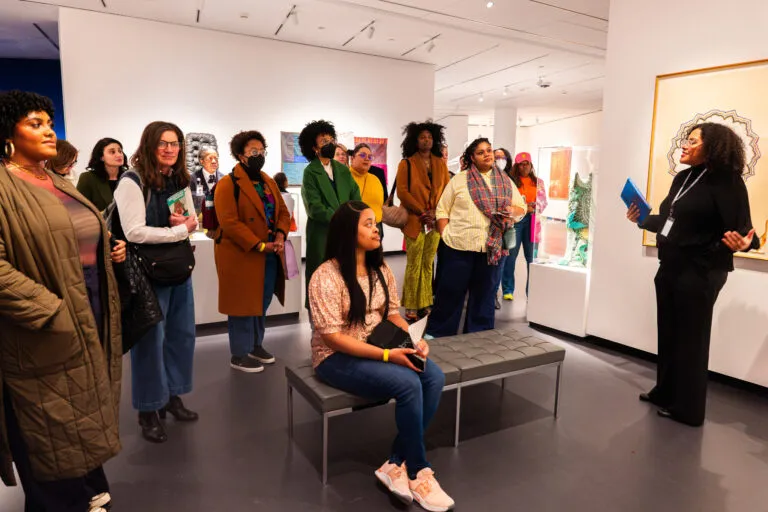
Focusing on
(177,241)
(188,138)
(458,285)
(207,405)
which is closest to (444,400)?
(458,285)

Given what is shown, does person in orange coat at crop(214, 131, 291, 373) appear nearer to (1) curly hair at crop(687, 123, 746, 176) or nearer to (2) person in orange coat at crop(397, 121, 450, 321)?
(2) person in orange coat at crop(397, 121, 450, 321)

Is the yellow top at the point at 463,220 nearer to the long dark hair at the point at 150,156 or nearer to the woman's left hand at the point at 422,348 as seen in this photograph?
the woman's left hand at the point at 422,348

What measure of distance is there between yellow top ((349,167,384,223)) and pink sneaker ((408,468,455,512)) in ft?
8.97

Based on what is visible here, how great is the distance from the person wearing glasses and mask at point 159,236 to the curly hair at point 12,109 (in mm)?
787

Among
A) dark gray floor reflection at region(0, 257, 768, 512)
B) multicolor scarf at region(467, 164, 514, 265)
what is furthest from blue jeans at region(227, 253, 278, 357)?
multicolor scarf at region(467, 164, 514, 265)

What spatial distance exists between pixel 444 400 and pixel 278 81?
5990mm

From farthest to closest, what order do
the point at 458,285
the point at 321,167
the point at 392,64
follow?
the point at 392,64 < the point at 321,167 < the point at 458,285

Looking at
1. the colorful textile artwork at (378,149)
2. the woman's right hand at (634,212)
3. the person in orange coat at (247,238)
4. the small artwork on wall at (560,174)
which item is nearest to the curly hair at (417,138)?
the small artwork on wall at (560,174)

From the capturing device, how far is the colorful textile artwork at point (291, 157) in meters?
8.00

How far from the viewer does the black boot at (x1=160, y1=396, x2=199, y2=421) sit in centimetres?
304

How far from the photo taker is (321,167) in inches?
167

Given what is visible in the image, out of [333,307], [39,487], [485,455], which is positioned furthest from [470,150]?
[39,487]

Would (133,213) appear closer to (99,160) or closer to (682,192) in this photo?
(99,160)

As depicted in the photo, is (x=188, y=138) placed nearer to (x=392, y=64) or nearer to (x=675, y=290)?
(x=392, y=64)
